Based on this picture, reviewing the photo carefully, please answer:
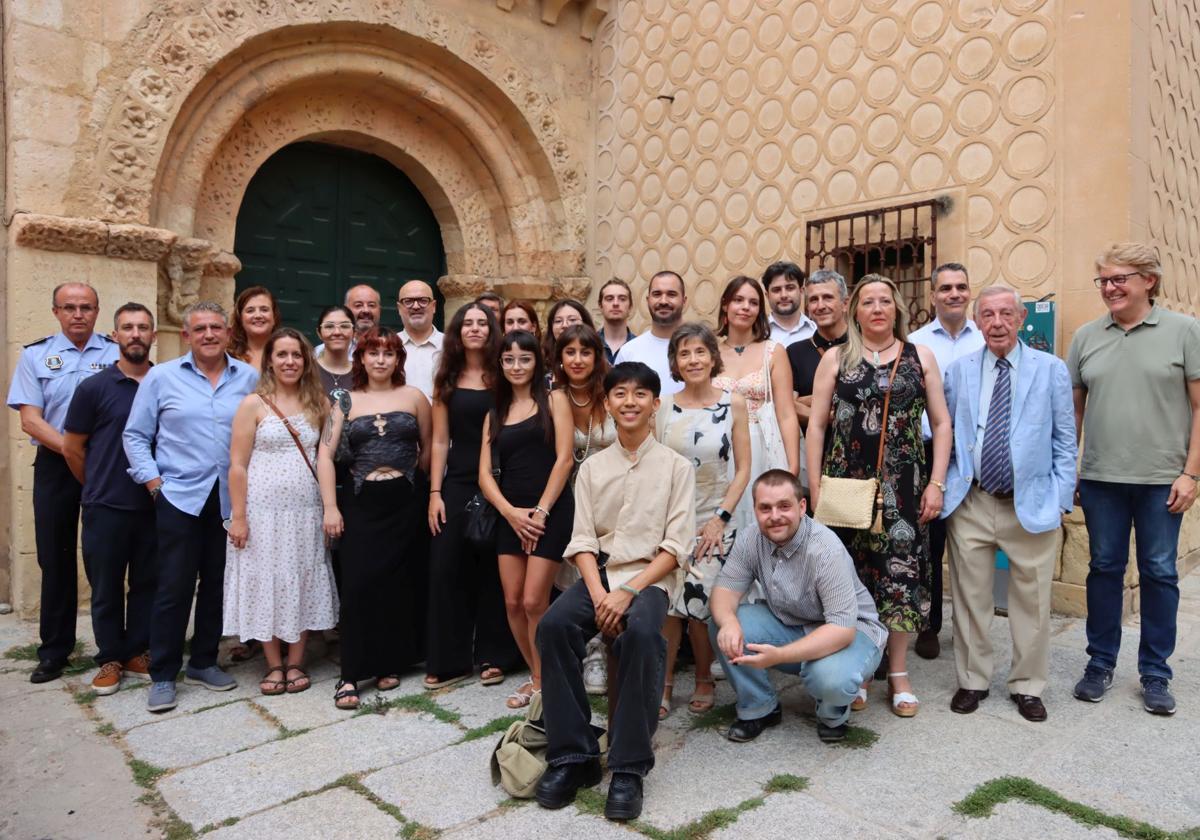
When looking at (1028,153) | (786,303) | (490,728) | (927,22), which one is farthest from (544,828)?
(927,22)

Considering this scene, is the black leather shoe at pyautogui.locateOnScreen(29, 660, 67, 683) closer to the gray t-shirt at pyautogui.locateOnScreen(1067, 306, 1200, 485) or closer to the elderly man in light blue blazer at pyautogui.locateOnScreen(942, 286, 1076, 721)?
the elderly man in light blue blazer at pyautogui.locateOnScreen(942, 286, 1076, 721)

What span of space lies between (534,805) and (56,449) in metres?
2.86

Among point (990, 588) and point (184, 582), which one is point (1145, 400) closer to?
point (990, 588)

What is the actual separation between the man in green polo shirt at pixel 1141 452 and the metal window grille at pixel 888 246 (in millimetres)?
1568

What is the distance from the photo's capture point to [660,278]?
4.12 m

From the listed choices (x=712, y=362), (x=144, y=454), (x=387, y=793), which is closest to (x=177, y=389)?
(x=144, y=454)

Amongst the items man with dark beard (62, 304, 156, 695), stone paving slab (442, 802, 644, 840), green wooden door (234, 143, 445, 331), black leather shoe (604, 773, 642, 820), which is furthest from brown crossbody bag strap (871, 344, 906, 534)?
green wooden door (234, 143, 445, 331)

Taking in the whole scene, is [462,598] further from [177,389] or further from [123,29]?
[123,29]

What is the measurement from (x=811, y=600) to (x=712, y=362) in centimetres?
99

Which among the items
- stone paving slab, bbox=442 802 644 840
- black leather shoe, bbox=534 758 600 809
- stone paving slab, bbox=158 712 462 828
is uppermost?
black leather shoe, bbox=534 758 600 809

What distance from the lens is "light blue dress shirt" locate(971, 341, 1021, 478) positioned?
3473 mm

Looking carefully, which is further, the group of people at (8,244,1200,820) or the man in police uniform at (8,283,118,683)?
the man in police uniform at (8,283,118,683)

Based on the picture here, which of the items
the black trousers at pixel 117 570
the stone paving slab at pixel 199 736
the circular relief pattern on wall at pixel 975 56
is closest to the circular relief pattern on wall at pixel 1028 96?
the circular relief pattern on wall at pixel 975 56

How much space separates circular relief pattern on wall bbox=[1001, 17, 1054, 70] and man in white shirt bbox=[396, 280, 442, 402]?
3536 mm
